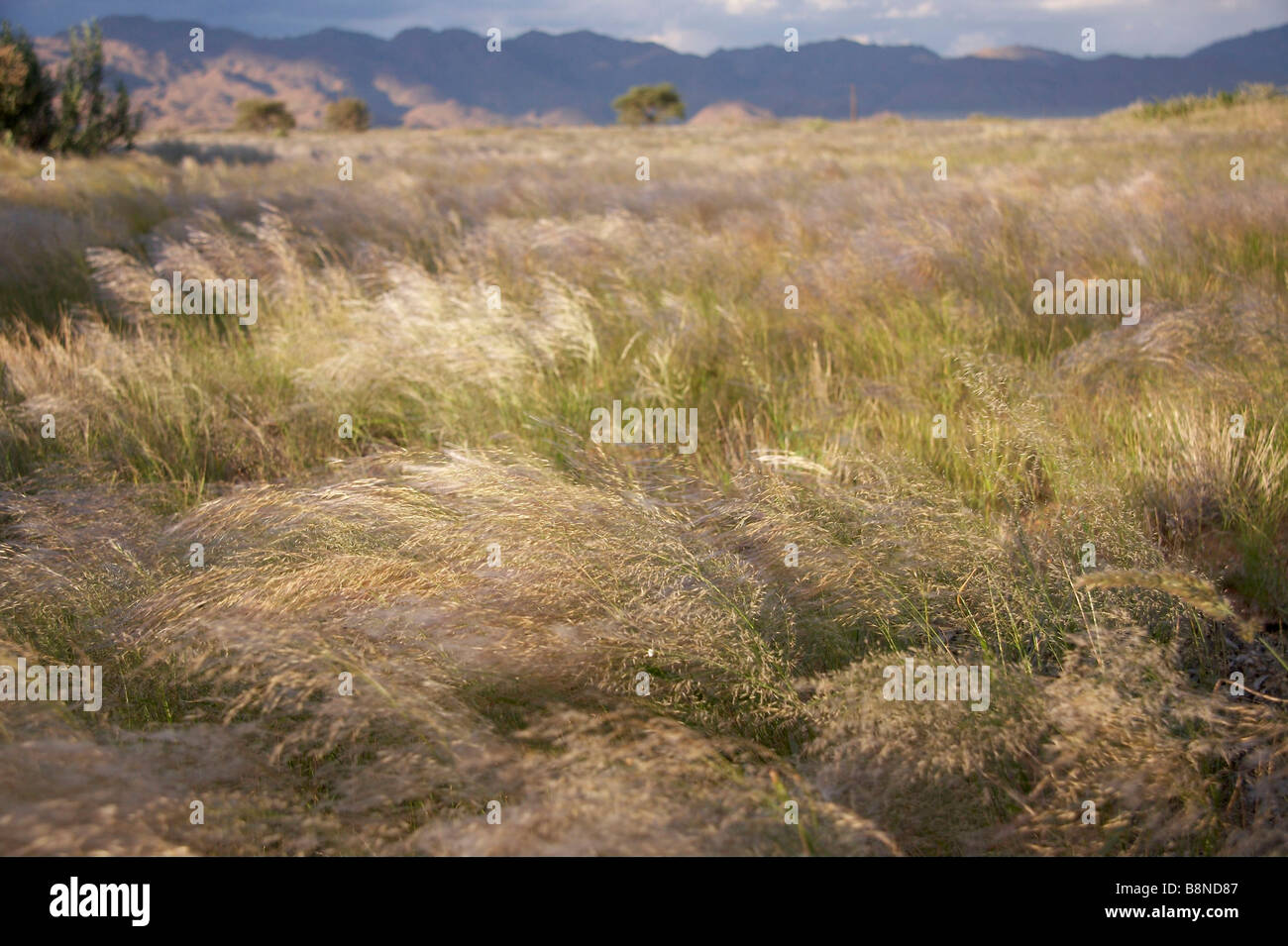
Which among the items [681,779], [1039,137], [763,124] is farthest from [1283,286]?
[763,124]

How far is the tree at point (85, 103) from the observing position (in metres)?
13.3

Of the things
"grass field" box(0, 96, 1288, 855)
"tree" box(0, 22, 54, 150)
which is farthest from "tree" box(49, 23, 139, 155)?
"grass field" box(0, 96, 1288, 855)

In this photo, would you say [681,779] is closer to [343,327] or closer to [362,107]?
[343,327]

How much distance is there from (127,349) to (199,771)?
350 centimetres

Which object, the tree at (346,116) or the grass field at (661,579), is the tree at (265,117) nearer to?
the tree at (346,116)

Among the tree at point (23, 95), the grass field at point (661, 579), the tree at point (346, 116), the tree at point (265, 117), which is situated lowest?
the grass field at point (661, 579)

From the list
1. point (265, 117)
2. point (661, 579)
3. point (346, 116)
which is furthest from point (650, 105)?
point (661, 579)

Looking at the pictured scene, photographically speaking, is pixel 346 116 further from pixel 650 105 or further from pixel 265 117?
pixel 650 105

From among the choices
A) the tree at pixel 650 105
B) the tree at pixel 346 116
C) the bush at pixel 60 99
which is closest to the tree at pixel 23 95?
the bush at pixel 60 99

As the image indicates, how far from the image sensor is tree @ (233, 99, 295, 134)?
5216 centimetres

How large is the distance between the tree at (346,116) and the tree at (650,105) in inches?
741

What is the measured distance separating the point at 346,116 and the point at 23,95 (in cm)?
5039

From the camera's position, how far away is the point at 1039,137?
21172 millimetres

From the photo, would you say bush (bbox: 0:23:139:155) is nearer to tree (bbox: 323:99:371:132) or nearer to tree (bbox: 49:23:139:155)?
tree (bbox: 49:23:139:155)
